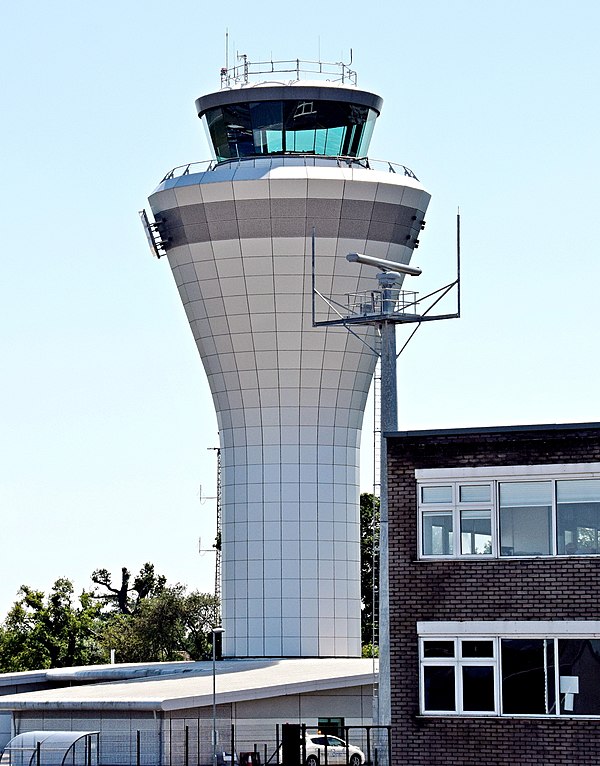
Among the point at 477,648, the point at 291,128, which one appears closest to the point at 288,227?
the point at 291,128

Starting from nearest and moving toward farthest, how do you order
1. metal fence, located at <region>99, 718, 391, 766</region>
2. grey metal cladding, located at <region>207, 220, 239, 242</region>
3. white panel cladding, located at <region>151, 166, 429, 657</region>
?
metal fence, located at <region>99, 718, 391, 766</region>, white panel cladding, located at <region>151, 166, 429, 657</region>, grey metal cladding, located at <region>207, 220, 239, 242</region>

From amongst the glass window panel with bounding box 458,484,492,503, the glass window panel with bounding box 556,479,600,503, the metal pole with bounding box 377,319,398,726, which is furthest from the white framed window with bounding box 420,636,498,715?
the glass window panel with bounding box 556,479,600,503

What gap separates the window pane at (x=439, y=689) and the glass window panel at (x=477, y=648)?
0.55 m

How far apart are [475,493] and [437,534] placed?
1.37 metres

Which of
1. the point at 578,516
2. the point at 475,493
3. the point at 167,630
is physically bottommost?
the point at 578,516

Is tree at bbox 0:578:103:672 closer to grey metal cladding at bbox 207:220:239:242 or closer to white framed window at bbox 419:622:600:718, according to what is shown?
grey metal cladding at bbox 207:220:239:242

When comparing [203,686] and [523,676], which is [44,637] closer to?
[203,686]

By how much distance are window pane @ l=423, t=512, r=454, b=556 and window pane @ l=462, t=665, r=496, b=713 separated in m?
2.92

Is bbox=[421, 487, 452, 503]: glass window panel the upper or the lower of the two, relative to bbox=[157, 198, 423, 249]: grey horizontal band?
lower

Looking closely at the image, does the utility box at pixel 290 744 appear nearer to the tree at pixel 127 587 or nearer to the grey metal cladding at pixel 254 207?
the grey metal cladding at pixel 254 207

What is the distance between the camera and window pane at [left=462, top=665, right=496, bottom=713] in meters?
40.4

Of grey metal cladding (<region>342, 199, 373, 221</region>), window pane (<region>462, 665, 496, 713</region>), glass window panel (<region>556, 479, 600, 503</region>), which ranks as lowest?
window pane (<region>462, 665, 496, 713</region>)

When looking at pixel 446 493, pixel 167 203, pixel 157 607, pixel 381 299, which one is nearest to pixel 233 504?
pixel 167 203

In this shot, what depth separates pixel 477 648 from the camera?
134 ft
